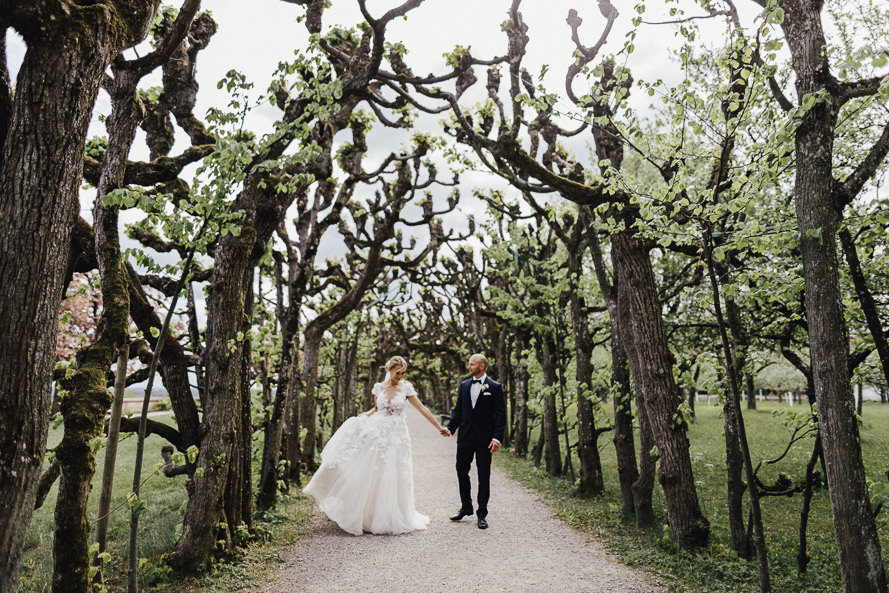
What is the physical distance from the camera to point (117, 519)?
8109 millimetres

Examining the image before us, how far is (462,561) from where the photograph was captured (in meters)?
5.89

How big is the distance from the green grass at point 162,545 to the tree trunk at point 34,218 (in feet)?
1.83

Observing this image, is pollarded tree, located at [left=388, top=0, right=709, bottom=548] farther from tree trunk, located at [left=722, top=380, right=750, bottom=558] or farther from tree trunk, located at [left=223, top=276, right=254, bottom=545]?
tree trunk, located at [left=223, top=276, right=254, bottom=545]

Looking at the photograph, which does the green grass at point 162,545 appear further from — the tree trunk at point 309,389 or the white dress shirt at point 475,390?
the white dress shirt at point 475,390

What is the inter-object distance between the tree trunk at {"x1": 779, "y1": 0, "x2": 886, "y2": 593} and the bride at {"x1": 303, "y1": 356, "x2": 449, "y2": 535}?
182 inches

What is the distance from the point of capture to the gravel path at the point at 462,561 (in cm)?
514

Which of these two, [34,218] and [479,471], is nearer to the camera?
[34,218]

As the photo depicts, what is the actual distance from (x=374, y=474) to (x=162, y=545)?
107 inches

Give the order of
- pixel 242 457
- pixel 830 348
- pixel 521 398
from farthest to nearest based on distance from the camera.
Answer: pixel 521 398
pixel 242 457
pixel 830 348

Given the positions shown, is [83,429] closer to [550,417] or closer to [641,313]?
[641,313]

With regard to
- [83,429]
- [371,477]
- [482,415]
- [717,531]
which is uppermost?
[83,429]

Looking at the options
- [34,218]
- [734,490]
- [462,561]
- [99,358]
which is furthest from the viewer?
[462,561]

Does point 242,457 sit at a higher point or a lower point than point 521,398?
lower

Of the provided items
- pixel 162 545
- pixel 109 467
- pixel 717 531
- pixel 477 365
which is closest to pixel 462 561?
pixel 477 365
